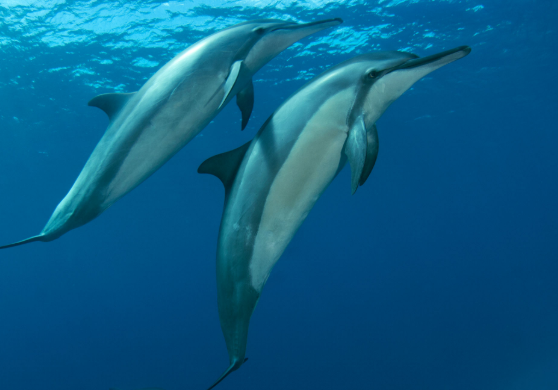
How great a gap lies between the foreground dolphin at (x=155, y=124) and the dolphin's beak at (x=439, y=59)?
2.01ft

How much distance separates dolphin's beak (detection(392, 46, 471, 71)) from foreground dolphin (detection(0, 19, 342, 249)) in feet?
2.01

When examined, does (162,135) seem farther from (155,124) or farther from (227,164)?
(227,164)

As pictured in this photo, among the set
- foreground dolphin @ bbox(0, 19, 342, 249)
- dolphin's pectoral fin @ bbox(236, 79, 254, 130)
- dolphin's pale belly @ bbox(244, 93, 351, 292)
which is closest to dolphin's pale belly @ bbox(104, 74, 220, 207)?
foreground dolphin @ bbox(0, 19, 342, 249)

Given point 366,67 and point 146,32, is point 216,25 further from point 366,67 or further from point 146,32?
point 366,67

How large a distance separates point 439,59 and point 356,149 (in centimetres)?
60

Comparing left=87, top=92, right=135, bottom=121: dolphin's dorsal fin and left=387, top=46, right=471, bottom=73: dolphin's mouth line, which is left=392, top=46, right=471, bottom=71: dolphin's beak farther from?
left=87, top=92, right=135, bottom=121: dolphin's dorsal fin

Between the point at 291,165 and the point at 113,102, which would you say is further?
the point at 113,102

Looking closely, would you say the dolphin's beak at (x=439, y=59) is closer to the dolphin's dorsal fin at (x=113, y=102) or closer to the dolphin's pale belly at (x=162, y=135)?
the dolphin's pale belly at (x=162, y=135)

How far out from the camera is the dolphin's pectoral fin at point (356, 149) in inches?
70.9

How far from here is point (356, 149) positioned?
1.86m

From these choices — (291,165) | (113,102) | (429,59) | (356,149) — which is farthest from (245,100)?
(429,59)

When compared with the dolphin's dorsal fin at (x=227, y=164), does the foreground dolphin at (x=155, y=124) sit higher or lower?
higher

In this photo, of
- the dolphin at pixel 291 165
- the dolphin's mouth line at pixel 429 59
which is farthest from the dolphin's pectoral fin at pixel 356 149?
the dolphin's mouth line at pixel 429 59

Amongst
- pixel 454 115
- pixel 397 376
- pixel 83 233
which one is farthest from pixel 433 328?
pixel 83 233
